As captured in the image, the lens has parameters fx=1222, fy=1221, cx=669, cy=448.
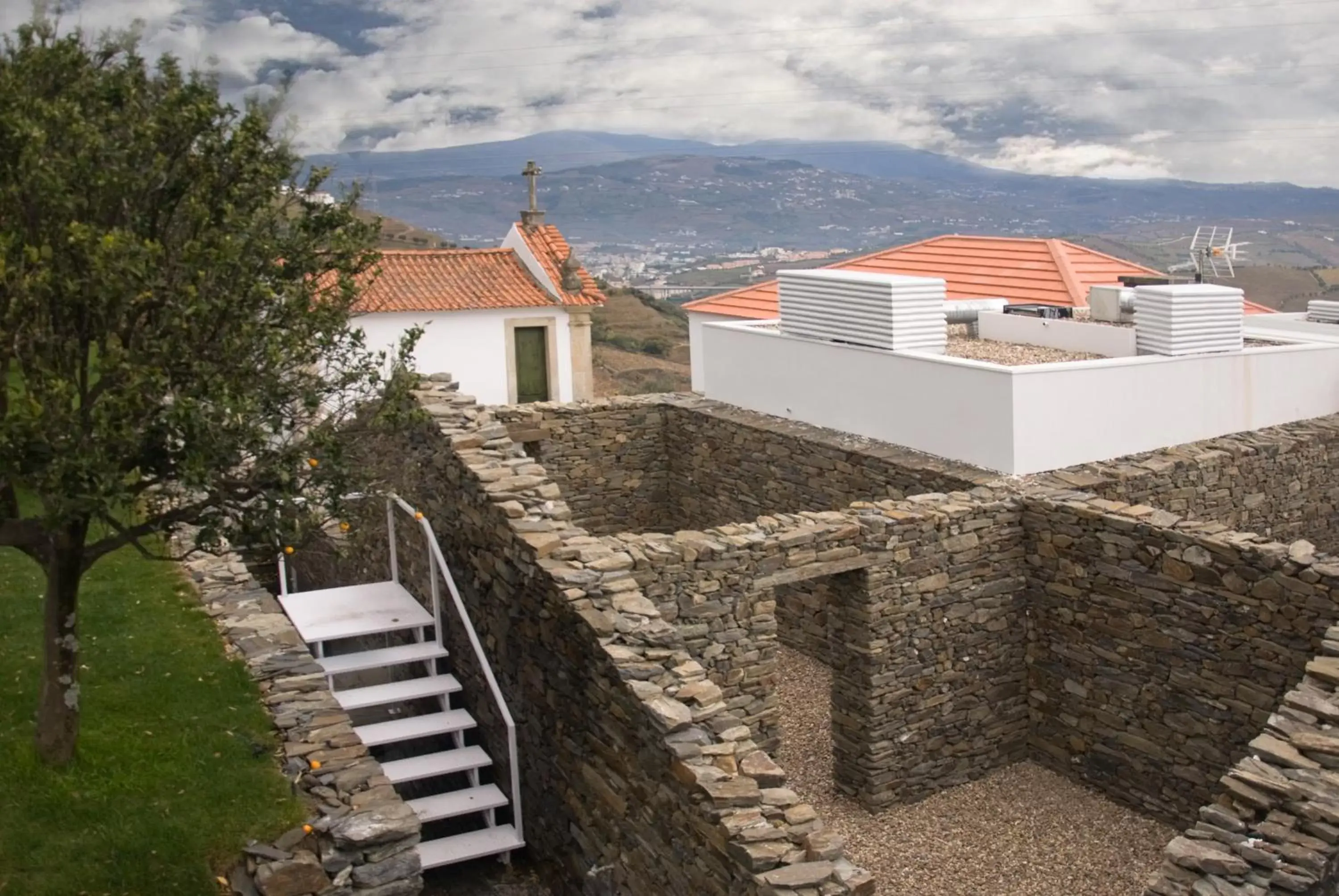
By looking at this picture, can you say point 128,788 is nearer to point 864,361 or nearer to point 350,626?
point 350,626

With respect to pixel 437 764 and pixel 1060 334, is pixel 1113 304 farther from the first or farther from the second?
pixel 437 764

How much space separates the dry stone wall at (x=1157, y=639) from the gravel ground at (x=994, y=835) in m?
0.38

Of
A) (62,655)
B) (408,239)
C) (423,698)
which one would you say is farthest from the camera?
(408,239)

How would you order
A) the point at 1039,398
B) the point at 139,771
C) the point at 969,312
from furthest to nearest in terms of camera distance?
1. the point at 969,312
2. the point at 1039,398
3. the point at 139,771

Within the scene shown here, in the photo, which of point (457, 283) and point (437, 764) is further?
point (457, 283)

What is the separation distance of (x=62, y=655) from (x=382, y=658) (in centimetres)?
352

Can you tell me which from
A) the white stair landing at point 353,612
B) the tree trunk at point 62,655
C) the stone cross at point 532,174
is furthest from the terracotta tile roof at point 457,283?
the tree trunk at point 62,655

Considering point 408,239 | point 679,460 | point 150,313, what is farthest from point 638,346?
point 150,313

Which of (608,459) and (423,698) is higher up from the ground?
(608,459)

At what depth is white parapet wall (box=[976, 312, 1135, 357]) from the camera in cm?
1475

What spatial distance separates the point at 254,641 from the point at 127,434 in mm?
4347

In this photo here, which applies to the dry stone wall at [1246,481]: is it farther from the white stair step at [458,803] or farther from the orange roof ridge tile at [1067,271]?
the white stair step at [458,803]

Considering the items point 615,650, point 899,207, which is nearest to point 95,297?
point 615,650

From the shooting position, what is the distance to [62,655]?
24.8ft
